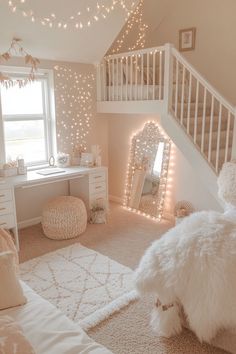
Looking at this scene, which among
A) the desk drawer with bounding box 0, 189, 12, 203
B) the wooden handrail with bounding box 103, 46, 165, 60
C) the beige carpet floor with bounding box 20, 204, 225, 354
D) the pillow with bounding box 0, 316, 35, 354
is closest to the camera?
the pillow with bounding box 0, 316, 35, 354

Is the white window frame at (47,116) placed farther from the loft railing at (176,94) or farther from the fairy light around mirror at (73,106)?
the loft railing at (176,94)

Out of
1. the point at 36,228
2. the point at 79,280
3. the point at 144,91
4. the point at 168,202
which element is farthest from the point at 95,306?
the point at 144,91

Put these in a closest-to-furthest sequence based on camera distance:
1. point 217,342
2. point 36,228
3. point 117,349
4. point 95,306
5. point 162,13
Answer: point 217,342
point 117,349
point 95,306
point 36,228
point 162,13

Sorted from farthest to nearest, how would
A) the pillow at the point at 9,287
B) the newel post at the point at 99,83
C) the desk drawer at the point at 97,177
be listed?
the newel post at the point at 99,83 < the desk drawer at the point at 97,177 < the pillow at the point at 9,287

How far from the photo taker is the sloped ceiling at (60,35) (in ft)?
10.1

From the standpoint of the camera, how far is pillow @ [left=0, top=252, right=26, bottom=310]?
5.57 ft

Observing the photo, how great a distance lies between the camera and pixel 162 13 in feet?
14.7

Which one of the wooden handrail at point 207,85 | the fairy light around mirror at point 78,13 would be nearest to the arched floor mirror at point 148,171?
the wooden handrail at point 207,85

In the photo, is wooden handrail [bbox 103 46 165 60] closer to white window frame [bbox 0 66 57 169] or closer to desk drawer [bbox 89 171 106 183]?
white window frame [bbox 0 66 57 169]

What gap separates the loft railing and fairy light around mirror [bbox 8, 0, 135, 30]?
54 centimetres

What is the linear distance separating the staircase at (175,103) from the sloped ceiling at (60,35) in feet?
1.04

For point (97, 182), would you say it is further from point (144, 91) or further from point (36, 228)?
point (144, 91)

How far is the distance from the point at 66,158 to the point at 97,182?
0.52 meters

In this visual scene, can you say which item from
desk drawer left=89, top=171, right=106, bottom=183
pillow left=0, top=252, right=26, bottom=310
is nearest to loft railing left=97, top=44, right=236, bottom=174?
desk drawer left=89, top=171, right=106, bottom=183
